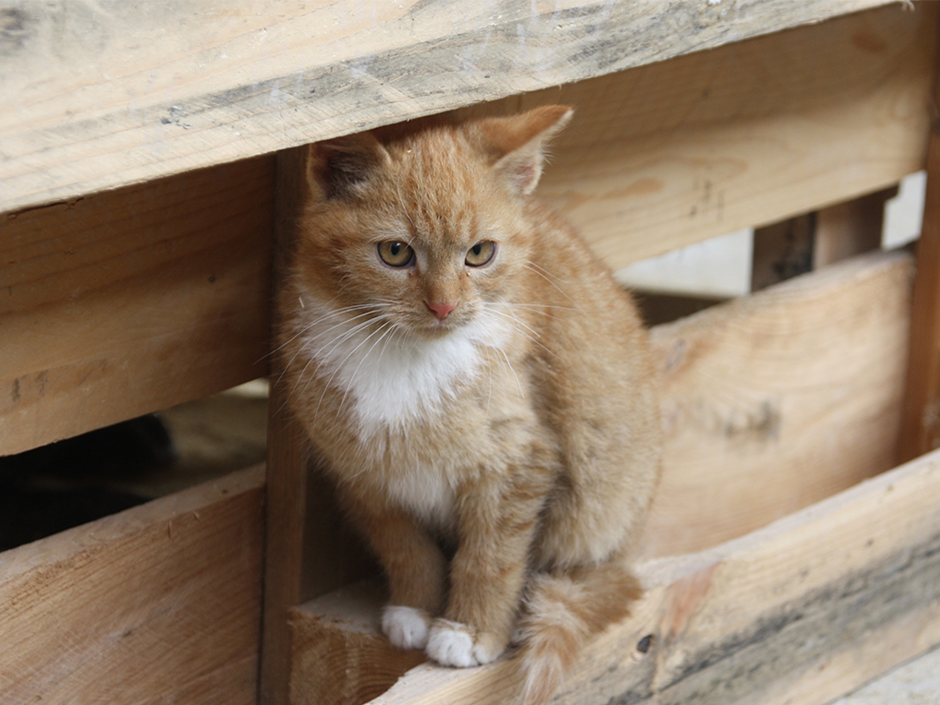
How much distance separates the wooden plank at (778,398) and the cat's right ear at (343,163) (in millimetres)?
972

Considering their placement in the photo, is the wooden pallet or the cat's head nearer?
the wooden pallet

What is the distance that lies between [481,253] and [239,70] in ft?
1.78

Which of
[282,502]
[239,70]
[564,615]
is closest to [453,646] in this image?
[564,615]

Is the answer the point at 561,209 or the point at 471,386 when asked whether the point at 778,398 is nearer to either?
the point at 561,209

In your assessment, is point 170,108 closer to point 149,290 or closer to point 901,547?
point 149,290

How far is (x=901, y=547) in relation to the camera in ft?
7.41

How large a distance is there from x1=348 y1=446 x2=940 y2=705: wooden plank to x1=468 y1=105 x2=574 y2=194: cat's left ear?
783mm

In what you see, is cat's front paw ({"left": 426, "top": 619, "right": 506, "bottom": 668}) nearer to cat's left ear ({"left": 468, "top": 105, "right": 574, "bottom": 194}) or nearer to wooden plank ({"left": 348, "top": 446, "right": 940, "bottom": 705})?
wooden plank ({"left": 348, "top": 446, "right": 940, "bottom": 705})

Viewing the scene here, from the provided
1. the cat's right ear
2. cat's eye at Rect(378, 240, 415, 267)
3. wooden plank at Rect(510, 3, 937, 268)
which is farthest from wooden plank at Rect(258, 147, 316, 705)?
wooden plank at Rect(510, 3, 937, 268)

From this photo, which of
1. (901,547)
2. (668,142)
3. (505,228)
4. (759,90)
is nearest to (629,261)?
(668,142)

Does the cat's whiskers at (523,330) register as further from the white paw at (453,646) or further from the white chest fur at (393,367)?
the white paw at (453,646)

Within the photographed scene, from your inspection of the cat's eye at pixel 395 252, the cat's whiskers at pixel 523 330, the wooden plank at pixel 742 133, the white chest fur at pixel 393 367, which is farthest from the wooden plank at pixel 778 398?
the cat's eye at pixel 395 252

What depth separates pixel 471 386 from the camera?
5.01 ft

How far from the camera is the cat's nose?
4.62ft
